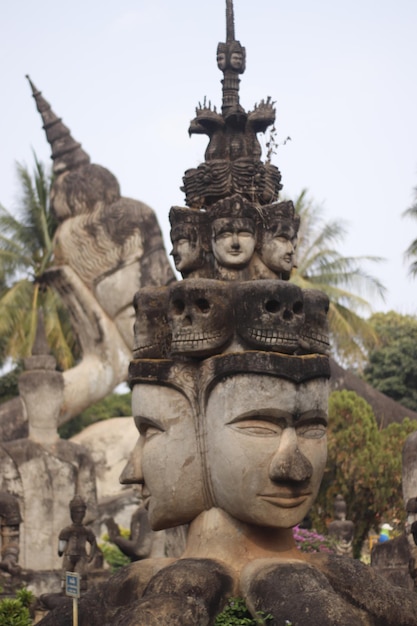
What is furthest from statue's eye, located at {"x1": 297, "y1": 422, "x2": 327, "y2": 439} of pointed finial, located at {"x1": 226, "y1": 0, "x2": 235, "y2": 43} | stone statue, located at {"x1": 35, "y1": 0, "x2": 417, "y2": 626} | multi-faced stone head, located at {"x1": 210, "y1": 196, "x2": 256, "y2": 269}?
pointed finial, located at {"x1": 226, "y1": 0, "x2": 235, "y2": 43}

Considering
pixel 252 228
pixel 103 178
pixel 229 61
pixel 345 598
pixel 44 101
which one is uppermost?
pixel 44 101

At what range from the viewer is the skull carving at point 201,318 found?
8414 millimetres

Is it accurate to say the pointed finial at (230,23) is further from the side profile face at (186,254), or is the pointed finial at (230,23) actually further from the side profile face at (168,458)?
the side profile face at (168,458)

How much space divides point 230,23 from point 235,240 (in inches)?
89.6

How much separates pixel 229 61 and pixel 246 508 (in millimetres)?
3799

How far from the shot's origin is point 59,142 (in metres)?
22.8

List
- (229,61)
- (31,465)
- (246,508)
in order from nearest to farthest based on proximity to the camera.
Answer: (246,508), (229,61), (31,465)

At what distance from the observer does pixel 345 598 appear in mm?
8242

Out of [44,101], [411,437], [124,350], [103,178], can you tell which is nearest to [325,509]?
[124,350]

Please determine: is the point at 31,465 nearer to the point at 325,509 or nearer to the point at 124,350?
the point at 124,350

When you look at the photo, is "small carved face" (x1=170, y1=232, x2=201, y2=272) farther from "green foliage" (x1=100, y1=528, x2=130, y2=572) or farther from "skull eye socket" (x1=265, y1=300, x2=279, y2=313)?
"green foliage" (x1=100, y1=528, x2=130, y2=572)

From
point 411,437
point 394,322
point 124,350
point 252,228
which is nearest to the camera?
point 252,228

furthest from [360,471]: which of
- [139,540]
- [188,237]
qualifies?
[188,237]

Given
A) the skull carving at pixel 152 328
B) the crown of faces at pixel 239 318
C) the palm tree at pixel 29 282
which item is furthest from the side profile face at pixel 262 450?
the palm tree at pixel 29 282
